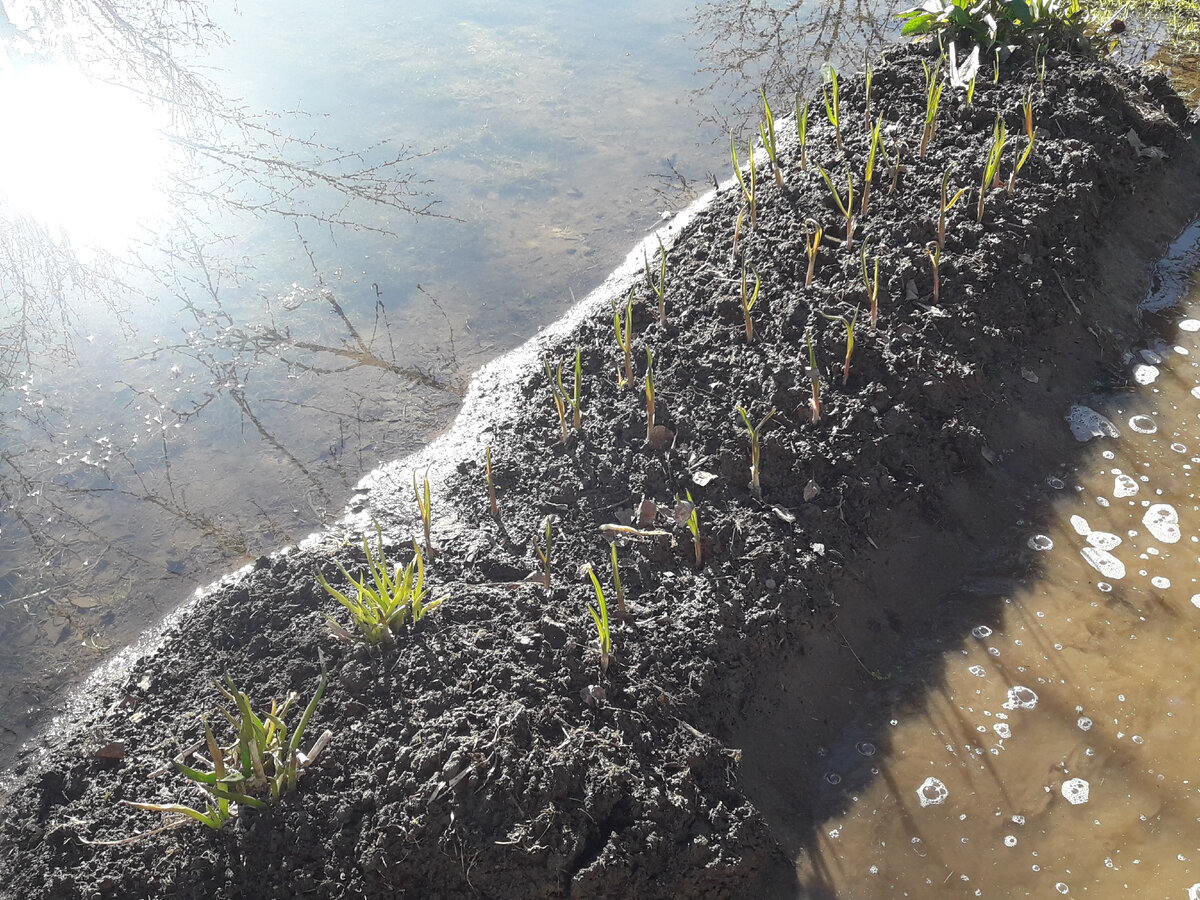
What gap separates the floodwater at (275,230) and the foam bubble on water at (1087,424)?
235 cm

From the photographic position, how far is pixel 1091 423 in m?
2.94

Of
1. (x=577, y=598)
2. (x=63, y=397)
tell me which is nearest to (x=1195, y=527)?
(x=577, y=598)

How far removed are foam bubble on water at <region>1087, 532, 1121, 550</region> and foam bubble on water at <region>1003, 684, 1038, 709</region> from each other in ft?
2.08

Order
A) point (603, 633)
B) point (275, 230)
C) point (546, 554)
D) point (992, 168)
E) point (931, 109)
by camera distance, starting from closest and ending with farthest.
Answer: point (603, 633), point (546, 554), point (992, 168), point (931, 109), point (275, 230)

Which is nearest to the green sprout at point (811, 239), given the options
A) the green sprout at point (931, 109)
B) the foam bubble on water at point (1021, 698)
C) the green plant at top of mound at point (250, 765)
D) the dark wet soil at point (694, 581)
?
the dark wet soil at point (694, 581)

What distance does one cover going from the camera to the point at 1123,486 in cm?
275

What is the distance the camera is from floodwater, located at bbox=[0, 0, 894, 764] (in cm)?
318

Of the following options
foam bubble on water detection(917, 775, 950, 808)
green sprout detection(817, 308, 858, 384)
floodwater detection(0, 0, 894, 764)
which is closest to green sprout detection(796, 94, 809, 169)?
green sprout detection(817, 308, 858, 384)

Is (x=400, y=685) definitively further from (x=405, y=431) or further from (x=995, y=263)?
(x=995, y=263)

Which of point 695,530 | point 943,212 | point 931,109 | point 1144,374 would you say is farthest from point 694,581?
point 931,109

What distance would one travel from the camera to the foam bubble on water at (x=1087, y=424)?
2908 millimetres

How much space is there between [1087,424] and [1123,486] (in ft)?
0.95

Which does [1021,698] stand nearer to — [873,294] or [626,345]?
[873,294]

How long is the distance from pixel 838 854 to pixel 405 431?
2.31 metres
